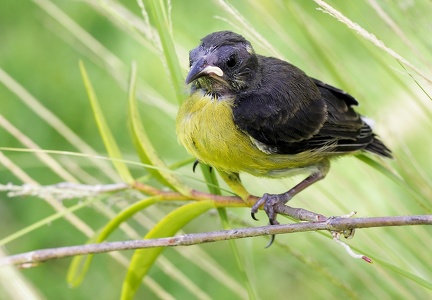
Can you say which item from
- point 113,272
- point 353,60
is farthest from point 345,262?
point 113,272

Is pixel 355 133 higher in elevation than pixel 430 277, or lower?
higher

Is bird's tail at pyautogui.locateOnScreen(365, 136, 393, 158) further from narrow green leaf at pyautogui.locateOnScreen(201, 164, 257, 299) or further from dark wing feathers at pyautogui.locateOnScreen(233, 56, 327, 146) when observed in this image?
narrow green leaf at pyautogui.locateOnScreen(201, 164, 257, 299)

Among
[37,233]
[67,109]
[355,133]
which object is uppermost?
[355,133]

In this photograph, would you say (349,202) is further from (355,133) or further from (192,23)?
(192,23)

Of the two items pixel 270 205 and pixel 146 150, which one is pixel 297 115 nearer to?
pixel 270 205

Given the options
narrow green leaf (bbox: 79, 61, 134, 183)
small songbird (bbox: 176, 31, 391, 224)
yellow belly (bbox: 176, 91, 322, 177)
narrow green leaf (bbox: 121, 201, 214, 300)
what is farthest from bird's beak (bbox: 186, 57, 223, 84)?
narrow green leaf (bbox: 121, 201, 214, 300)

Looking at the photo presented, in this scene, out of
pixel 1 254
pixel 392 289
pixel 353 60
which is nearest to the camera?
pixel 1 254

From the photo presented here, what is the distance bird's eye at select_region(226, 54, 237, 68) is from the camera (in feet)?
7.42

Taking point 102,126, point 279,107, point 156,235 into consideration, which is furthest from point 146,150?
point 279,107

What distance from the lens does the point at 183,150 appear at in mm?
3709

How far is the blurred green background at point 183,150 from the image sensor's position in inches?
87.1

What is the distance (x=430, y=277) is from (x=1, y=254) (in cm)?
143

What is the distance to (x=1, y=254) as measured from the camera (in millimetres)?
1188

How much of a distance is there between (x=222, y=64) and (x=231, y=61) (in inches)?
1.6
